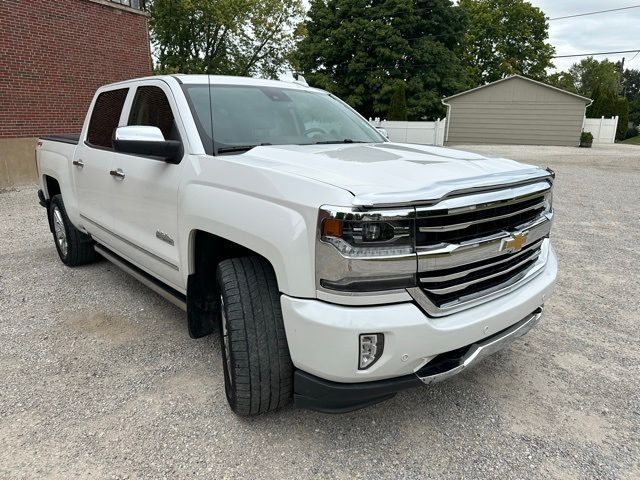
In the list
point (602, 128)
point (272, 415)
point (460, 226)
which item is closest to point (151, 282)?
A: point (272, 415)

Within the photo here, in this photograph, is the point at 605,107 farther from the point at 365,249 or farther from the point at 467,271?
the point at 365,249

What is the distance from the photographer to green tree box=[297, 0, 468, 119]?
99.9ft

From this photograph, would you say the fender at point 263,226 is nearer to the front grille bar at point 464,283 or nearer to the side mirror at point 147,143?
the side mirror at point 147,143

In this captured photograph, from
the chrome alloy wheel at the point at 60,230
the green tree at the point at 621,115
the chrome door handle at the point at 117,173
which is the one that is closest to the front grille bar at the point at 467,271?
the chrome door handle at the point at 117,173

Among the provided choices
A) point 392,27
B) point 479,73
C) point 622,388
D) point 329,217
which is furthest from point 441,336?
point 479,73

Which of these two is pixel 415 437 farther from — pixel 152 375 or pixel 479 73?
pixel 479 73

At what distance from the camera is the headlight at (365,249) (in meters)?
1.90

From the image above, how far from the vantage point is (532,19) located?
1708 inches

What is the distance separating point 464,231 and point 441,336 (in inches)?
18.7

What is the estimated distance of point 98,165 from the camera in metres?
3.87

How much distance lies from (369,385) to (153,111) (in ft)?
7.94

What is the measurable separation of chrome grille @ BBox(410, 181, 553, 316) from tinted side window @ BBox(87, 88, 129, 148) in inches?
113

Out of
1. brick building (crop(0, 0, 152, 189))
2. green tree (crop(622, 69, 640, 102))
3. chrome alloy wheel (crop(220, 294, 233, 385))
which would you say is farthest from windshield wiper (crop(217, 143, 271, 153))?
green tree (crop(622, 69, 640, 102))

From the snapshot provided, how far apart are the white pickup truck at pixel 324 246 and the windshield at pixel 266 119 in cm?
2
